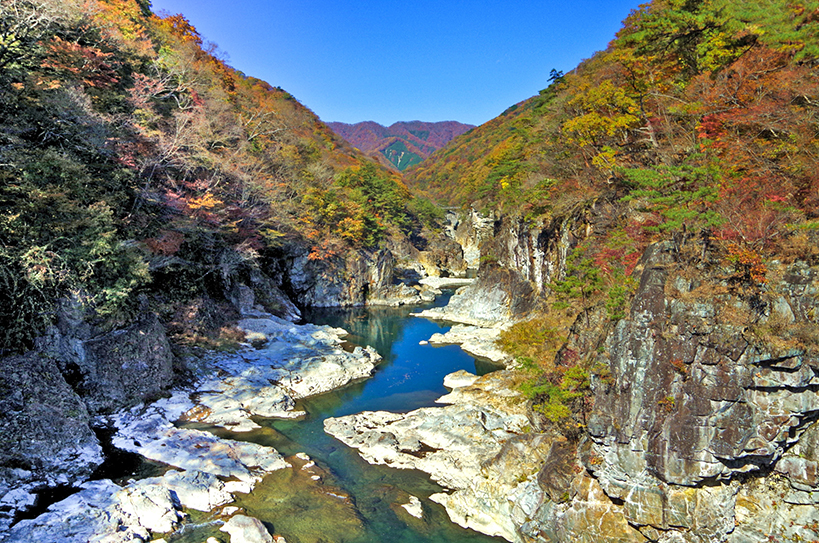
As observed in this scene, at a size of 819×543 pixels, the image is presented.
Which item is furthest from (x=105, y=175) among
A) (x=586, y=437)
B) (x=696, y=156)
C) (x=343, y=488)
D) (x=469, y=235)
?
(x=469, y=235)

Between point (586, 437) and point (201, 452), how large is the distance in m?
10.9

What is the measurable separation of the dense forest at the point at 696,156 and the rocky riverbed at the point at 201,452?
8.89 m

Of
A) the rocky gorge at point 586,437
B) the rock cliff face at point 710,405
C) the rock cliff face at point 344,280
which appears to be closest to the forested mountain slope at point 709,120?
the rocky gorge at point 586,437

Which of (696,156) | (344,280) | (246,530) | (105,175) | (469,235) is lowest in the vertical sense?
(246,530)

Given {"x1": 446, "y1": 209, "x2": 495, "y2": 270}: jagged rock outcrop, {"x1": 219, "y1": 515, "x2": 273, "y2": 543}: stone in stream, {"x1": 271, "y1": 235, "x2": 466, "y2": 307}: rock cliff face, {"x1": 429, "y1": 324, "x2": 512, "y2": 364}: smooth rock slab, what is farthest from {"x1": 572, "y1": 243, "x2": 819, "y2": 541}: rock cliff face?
{"x1": 446, "y1": 209, "x2": 495, "y2": 270}: jagged rock outcrop

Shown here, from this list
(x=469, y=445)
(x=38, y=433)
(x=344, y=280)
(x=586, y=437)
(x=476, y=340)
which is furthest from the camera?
(x=344, y=280)

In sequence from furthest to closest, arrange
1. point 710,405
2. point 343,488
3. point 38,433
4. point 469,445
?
point 469,445
point 343,488
point 38,433
point 710,405

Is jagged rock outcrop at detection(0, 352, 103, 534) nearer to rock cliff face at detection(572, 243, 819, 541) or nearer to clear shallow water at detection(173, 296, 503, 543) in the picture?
clear shallow water at detection(173, 296, 503, 543)

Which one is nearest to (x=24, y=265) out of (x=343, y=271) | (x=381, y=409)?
(x=381, y=409)

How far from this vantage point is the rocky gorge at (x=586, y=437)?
25.4 ft

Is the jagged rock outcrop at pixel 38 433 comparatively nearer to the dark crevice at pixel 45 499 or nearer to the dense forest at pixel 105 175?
the dark crevice at pixel 45 499

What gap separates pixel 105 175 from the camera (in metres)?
14.1

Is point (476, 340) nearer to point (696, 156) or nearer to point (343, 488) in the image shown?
point (343, 488)

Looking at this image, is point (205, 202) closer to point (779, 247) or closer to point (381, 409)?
point (381, 409)
